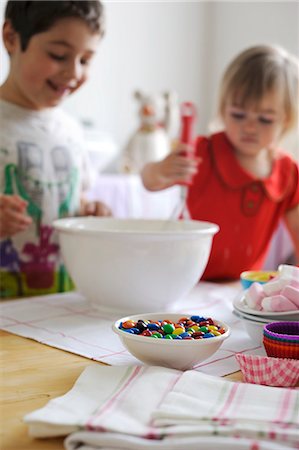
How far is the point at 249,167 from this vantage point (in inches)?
53.6

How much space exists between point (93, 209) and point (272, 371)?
2.11 feet

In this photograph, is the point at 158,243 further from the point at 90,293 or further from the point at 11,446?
the point at 11,446

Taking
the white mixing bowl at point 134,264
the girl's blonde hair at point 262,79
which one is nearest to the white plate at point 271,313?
the white mixing bowl at point 134,264

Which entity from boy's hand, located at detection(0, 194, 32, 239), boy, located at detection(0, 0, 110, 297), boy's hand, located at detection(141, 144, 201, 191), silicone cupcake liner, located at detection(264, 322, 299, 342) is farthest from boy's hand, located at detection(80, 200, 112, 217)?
silicone cupcake liner, located at detection(264, 322, 299, 342)

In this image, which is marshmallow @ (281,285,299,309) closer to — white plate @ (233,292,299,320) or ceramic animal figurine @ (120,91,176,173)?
white plate @ (233,292,299,320)

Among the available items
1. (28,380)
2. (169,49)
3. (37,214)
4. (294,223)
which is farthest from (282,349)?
(169,49)

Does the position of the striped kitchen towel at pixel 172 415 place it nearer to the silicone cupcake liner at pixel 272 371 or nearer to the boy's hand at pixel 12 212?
the silicone cupcake liner at pixel 272 371

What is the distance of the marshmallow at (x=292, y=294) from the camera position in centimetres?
66

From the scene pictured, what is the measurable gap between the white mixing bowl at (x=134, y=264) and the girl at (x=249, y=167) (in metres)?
0.39

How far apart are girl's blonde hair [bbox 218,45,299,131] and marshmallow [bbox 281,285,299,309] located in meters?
0.70

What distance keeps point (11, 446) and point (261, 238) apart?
1000mm

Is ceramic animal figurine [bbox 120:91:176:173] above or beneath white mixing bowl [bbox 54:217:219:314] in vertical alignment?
above

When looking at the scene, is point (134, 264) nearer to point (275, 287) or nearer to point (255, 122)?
point (275, 287)

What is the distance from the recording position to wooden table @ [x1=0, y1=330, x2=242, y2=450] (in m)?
0.45
